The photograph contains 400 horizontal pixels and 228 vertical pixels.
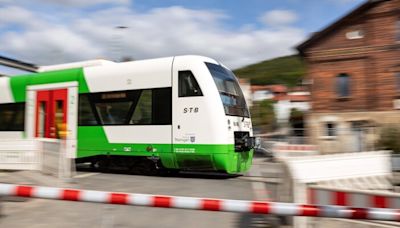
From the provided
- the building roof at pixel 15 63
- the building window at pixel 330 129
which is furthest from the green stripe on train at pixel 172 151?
the building window at pixel 330 129

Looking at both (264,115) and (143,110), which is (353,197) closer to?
(143,110)

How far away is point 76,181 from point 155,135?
2.28m

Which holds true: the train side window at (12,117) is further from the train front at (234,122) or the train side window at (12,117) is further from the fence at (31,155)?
the train front at (234,122)

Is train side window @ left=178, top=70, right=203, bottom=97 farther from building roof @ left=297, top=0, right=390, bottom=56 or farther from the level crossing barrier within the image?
building roof @ left=297, top=0, right=390, bottom=56

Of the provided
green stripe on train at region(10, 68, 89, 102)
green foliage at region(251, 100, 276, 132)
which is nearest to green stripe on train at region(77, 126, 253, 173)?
green stripe on train at region(10, 68, 89, 102)

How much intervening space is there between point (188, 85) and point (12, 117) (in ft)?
23.4

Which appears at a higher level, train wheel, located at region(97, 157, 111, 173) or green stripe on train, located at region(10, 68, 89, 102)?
green stripe on train, located at region(10, 68, 89, 102)

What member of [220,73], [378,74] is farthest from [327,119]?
[220,73]

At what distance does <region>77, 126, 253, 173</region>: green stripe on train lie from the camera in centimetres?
1128

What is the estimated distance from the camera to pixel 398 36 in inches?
1089

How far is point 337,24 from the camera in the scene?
28.8 m

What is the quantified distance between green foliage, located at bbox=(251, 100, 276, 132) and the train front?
142 feet

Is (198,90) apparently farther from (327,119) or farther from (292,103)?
(292,103)

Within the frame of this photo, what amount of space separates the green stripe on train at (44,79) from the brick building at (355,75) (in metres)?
17.2
